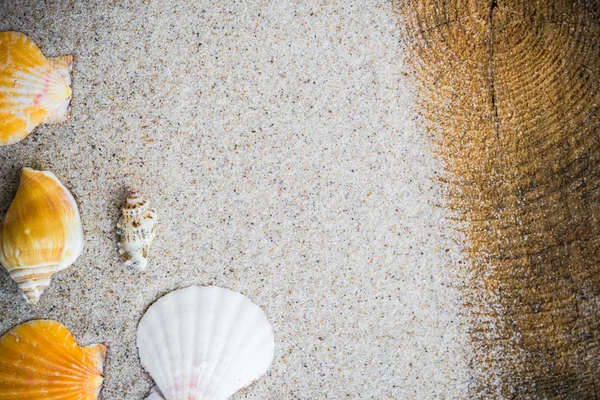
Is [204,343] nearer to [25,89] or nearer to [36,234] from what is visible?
[36,234]

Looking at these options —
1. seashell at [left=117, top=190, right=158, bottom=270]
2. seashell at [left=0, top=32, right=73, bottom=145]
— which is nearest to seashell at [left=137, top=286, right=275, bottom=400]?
seashell at [left=117, top=190, right=158, bottom=270]

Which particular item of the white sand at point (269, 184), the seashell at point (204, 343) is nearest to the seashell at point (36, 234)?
the white sand at point (269, 184)

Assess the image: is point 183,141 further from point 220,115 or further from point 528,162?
point 528,162

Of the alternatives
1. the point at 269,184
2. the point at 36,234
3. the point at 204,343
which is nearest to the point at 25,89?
the point at 36,234

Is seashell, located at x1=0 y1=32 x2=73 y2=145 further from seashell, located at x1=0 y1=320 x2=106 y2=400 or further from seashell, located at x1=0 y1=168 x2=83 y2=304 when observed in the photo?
seashell, located at x1=0 y1=320 x2=106 y2=400

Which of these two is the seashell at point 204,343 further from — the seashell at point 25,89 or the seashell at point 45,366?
the seashell at point 25,89

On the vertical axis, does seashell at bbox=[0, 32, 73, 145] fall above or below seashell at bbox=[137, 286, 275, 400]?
above

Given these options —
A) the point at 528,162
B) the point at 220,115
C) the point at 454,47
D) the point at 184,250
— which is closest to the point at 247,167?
the point at 220,115
